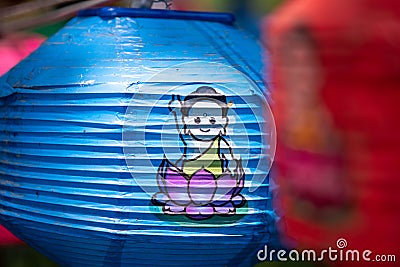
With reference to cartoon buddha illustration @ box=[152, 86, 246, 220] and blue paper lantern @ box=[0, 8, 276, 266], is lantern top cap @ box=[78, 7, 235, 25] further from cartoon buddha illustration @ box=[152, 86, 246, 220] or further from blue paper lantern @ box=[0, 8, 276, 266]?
cartoon buddha illustration @ box=[152, 86, 246, 220]

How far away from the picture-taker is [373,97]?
67 cm

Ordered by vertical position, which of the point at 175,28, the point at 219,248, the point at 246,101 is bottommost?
the point at 219,248

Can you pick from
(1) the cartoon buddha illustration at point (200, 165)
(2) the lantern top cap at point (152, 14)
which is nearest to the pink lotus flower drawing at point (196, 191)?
(1) the cartoon buddha illustration at point (200, 165)

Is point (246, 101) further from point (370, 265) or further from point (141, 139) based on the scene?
point (370, 265)

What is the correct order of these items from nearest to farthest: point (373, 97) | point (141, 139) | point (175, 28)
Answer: point (373, 97) < point (141, 139) < point (175, 28)

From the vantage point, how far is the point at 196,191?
1103mm

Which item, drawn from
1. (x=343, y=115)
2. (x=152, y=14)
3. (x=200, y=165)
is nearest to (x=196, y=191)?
(x=200, y=165)

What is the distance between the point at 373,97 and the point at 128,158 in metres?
0.49

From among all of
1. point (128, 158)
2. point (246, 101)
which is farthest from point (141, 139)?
point (246, 101)

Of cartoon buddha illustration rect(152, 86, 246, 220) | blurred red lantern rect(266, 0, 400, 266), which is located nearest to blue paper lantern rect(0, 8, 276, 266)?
cartoon buddha illustration rect(152, 86, 246, 220)

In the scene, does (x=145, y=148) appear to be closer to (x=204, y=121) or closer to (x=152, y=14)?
(x=204, y=121)

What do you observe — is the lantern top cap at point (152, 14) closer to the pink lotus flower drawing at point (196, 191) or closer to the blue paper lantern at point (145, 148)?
the blue paper lantern at point (145, 148)

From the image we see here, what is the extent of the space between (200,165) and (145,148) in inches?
3.0

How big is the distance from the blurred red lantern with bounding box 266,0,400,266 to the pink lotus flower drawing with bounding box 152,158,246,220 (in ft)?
1.12
